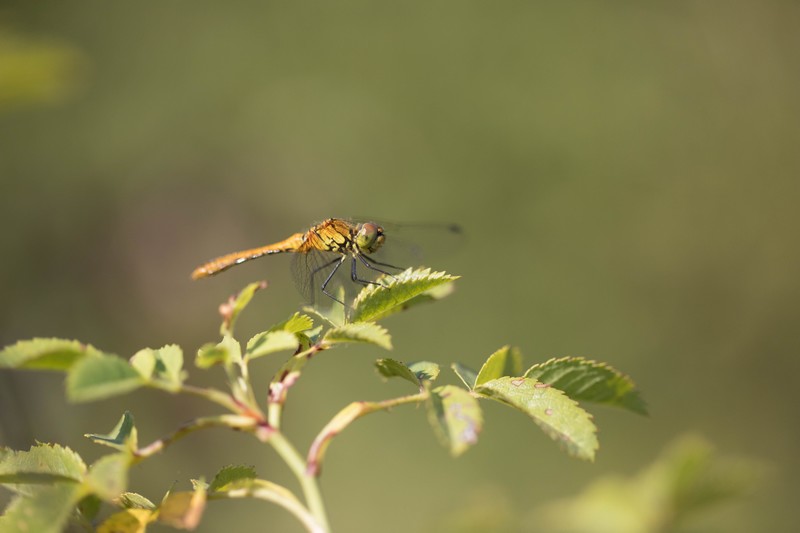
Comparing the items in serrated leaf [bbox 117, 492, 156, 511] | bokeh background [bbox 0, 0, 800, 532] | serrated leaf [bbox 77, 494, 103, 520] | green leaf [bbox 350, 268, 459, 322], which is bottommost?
serrated leaf [bbox 77, 494, 103, 520]

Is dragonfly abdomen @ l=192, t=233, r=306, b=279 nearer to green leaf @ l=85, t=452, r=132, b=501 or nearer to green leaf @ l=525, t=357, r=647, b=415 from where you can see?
green leaf @ l=525, t=357, r=647, b=415

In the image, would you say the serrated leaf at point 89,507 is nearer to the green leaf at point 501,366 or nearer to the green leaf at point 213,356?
the green leaf at point 213,356

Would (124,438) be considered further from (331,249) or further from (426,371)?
(331,249)

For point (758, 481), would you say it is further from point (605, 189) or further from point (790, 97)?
point (790, 97)

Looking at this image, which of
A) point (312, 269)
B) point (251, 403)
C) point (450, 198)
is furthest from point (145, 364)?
point (450, 198)

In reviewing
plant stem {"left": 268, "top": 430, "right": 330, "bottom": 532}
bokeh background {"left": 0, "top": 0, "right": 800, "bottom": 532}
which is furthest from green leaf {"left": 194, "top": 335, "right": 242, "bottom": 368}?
bokeh background {"left": 0, "top": 0, "right": 800, "bottom": 532}

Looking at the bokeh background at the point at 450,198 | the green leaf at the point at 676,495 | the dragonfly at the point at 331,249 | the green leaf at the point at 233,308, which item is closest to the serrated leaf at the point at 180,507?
the green leaf at the point at 233,308

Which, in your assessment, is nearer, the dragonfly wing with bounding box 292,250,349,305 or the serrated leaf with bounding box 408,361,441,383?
the serrated leaf with bounding box 408,361,441,383
